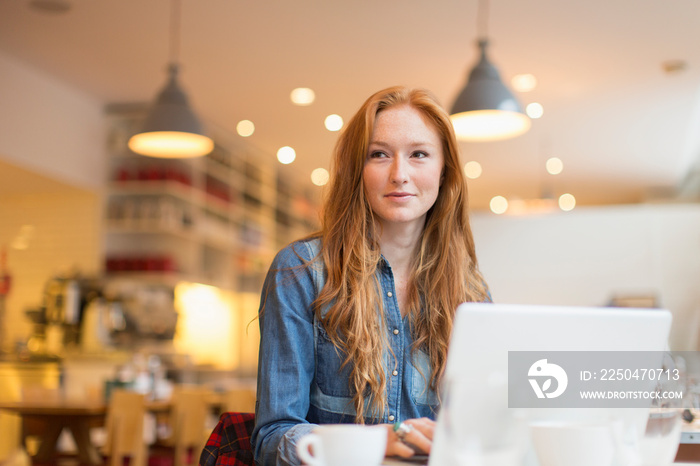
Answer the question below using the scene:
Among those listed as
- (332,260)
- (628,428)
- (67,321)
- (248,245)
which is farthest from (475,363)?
(248,245)

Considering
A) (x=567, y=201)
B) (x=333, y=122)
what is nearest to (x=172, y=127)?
(x=333, y=122)

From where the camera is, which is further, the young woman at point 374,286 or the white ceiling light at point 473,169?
the white ceiling light at point 473,169

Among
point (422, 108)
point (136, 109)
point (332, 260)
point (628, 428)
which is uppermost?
point (136, 109)

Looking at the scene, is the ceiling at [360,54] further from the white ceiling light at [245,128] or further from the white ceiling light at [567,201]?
the white ceiling light at [567,201]

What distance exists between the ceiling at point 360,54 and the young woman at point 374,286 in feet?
13.0

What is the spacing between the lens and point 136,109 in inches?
303

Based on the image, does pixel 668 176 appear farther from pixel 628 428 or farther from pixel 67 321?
pixel 628 428

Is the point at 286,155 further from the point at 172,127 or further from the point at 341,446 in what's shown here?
the point at 341,446

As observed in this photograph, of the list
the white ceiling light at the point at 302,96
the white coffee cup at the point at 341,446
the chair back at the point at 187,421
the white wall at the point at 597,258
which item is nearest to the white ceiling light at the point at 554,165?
the white wall at the point at 597,258

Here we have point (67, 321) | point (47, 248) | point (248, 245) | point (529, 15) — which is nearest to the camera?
point (529, 15)

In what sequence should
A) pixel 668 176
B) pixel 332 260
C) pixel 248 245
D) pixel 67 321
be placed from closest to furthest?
pixel 332 260
pixel 67 321
pixel 248 245
pixel 668 176

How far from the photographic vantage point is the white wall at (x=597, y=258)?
8.26 meters

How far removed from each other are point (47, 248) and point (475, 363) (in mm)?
7296

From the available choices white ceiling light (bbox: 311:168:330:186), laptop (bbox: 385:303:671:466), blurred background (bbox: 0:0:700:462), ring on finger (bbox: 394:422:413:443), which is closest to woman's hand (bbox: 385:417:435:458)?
ring on finger (bbox: 394:422:413:443)
